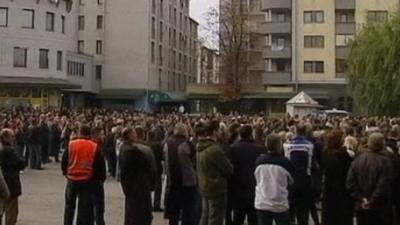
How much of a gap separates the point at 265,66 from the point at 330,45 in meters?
8.06

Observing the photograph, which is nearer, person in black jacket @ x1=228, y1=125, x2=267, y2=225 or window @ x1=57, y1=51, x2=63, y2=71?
person in black jacket @ x1=228, y1=125, x2=267, y2=225

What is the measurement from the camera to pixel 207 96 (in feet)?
254

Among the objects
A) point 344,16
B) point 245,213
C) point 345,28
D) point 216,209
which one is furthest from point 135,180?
point 344,16

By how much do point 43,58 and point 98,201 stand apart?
55.9m

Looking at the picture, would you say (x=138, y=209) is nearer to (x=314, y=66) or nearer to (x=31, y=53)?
(x=31, y=53)

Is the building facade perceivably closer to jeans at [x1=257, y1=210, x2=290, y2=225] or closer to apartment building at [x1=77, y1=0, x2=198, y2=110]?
apartment building at [x1=77, y1=0, x2=198, y2=110]

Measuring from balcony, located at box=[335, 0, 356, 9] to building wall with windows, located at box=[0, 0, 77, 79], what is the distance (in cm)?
2664

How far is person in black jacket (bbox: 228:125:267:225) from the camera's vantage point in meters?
13.1

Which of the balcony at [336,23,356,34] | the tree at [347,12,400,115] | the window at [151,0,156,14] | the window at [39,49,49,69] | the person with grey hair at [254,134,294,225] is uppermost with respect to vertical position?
the window at [151,0,156,14]

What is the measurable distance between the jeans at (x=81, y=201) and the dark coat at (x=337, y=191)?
4.09m

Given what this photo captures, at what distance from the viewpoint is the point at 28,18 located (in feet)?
221

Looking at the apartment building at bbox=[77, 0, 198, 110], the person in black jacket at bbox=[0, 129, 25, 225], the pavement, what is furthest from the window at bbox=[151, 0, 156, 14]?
the person in black jacket at bbox=[0, 129, 25, 225]

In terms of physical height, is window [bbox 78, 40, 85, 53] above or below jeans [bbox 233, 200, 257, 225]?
above

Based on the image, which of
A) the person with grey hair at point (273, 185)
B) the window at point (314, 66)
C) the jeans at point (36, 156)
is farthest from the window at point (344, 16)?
the person with grey hair at point (273, 185)
